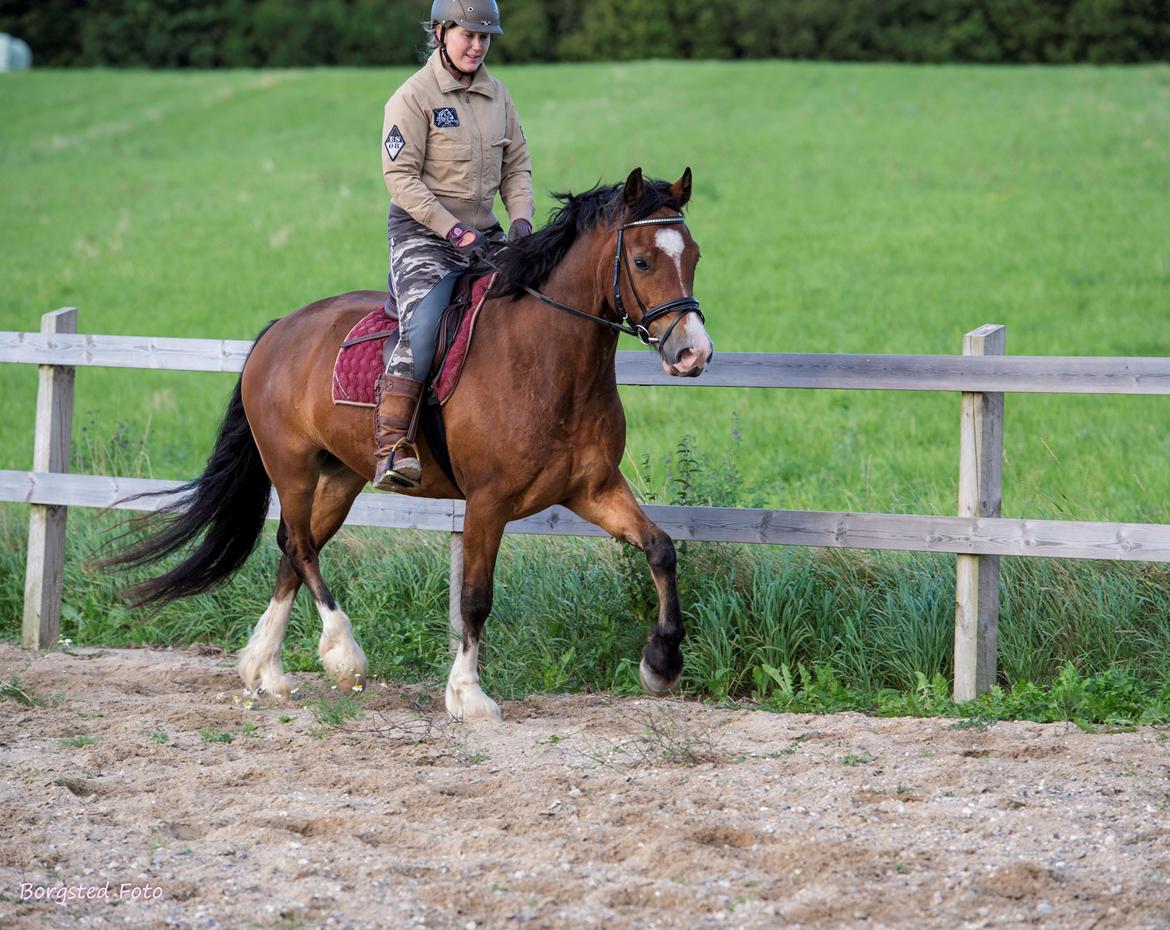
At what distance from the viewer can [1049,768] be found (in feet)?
16.4

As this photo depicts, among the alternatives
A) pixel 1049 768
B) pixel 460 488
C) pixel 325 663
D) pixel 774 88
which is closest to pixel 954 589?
pixel 1049 768

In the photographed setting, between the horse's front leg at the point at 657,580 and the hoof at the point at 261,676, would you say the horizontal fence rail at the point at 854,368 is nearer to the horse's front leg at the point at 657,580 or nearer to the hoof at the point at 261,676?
the horse's front leg at the point at 657,580

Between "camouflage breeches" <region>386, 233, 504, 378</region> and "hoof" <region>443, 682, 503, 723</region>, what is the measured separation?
1.44 meters

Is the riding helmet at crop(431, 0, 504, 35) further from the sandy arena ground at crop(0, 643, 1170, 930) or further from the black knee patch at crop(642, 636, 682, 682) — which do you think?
the sandy arena ground at crop(0, 643, 1170, 930)

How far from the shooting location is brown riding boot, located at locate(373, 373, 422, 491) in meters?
5.87

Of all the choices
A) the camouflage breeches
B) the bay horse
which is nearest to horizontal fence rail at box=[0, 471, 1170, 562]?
the bay horse

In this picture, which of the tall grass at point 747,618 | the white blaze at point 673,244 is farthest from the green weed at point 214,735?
the white blaze at point 673,244

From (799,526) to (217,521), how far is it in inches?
120

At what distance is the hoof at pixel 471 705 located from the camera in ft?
19.3

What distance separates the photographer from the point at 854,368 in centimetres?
630

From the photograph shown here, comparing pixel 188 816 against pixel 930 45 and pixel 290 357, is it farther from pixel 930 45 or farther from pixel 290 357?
pixel 930 45

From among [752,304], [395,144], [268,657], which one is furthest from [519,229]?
[752,304]

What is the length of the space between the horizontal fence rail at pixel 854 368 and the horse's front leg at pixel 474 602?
1089 millimetres

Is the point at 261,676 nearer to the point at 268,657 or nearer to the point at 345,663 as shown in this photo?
the point at 268,657
